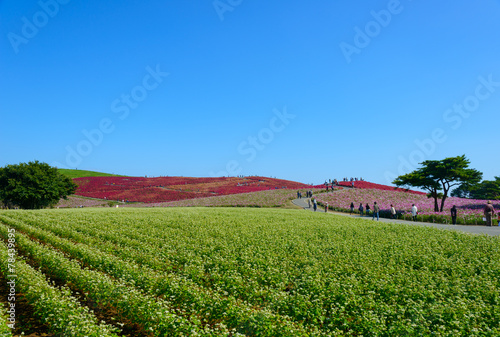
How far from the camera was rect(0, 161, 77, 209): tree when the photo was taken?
45.4m

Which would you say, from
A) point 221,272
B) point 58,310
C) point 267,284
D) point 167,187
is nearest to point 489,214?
point 267,284

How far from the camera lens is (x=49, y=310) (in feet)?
26.7

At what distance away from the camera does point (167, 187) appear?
243ft

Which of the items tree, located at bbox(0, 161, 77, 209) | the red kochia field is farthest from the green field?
the red kochia field

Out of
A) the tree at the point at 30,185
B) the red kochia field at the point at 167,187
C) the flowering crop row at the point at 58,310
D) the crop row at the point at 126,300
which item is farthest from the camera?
the red kochia field at the point at 167,187

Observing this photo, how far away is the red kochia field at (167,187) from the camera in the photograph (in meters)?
63.6

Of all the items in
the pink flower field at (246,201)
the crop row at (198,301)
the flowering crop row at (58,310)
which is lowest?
the flowering crop row at (58,310)

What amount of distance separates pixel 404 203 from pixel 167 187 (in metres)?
51.7

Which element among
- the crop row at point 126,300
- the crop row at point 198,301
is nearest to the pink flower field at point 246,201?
the crop row at point 198,301

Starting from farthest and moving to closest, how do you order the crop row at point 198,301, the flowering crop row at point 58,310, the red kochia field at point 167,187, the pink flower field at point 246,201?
the red kochia field at point 167,187
the pink flower field at point 246,201
the crop row at point 198,301
the flowering crop row at point 58,310

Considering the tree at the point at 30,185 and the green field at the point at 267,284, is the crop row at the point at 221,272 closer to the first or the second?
the green field at the point at 267,284

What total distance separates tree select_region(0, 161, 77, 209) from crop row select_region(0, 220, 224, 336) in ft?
129

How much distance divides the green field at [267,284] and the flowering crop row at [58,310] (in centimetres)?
4

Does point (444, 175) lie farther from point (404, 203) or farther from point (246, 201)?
point (246, 201)
